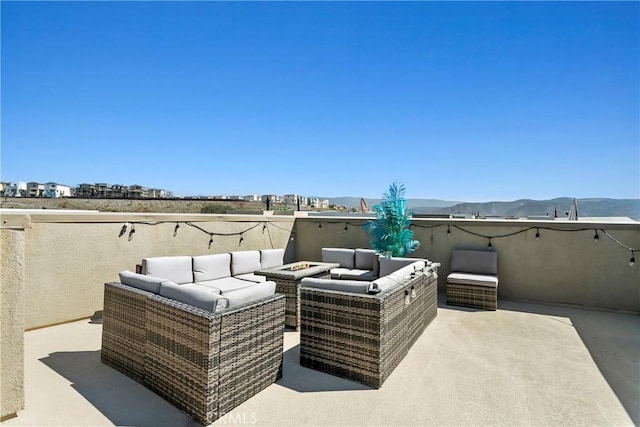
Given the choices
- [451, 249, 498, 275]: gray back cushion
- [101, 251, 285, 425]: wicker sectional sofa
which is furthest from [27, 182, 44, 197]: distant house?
[451, 249, 498, 275]: gray back cushion

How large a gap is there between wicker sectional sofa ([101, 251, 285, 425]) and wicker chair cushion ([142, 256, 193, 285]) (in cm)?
130

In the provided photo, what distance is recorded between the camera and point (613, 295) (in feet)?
17.3

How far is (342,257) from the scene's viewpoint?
6461 mm

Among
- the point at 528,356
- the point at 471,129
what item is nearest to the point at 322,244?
the point at 528,356

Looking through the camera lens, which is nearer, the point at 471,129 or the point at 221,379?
the point at 221,379

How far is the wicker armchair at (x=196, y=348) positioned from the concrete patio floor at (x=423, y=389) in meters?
0.10

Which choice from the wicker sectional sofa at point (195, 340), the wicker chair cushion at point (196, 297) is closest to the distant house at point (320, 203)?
the wicker sectional sofa at point (195, 340)

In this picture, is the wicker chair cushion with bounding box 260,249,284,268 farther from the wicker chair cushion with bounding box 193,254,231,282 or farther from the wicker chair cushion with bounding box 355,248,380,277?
the wicker chair cushion with bounding box 355,248,380,277

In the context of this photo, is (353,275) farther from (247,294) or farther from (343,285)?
(247,294)

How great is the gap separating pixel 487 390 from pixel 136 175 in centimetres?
3598

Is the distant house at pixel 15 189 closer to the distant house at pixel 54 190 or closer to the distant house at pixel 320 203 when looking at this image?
the distant house at pixel 54 190

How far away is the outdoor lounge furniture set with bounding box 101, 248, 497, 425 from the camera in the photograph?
2262 mm

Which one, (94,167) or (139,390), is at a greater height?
(94,167)

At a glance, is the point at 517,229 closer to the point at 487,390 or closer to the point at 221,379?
the point at 487,390
